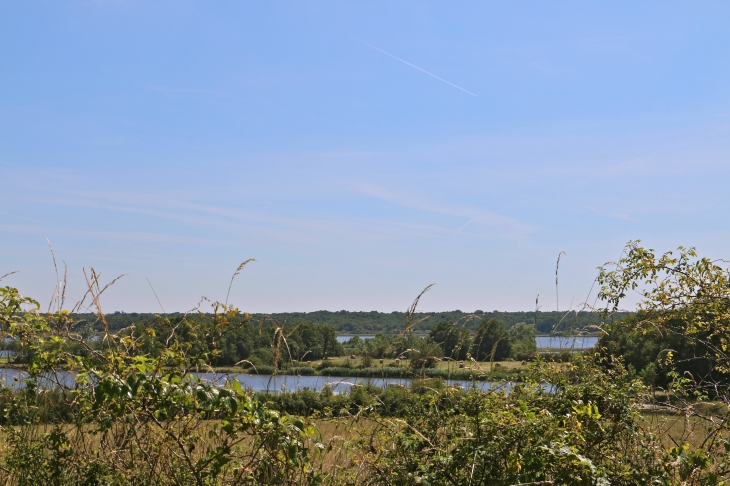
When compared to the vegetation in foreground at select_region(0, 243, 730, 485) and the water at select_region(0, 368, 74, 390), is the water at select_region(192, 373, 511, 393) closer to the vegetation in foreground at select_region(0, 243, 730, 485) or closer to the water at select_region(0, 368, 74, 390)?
the vegetation in foreground at select_region(0, 243, 730, 485)

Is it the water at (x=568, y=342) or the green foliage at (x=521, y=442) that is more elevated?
the water at (x=568, y=342)

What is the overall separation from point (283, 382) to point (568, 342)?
6.94ft

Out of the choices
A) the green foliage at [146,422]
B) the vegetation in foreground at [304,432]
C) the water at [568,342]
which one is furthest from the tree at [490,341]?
the green foliage at [146,422]

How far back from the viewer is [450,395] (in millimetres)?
3326

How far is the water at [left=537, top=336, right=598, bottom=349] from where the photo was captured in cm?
436

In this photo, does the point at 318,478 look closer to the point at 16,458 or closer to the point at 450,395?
the point at 450,395

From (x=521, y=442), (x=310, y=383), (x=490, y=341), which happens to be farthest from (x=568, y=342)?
(x=521, y=442)

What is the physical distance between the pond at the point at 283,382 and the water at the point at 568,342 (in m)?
0.78

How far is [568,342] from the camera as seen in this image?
446 cm

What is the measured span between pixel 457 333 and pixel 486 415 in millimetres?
1849

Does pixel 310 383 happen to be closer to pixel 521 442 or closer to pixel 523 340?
pixel 523 340

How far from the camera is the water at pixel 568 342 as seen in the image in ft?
14.3

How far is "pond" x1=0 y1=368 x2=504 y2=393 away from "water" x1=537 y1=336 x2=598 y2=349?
780 millimetres

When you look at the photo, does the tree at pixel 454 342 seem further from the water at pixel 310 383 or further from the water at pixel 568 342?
the water at pixel 568 342
